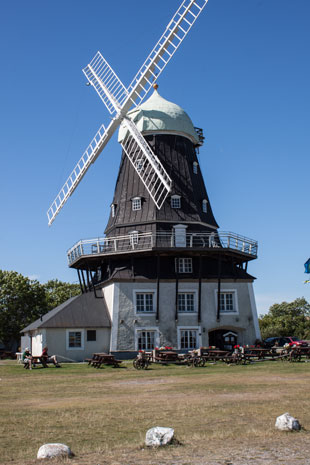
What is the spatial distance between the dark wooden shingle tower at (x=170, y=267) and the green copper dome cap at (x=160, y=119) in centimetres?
8

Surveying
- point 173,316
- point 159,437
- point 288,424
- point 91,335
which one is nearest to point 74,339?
point 91,335

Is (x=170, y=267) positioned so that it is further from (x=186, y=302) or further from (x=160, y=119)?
(x=160, y=119)

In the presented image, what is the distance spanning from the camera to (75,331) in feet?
107

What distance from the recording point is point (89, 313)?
33625mm

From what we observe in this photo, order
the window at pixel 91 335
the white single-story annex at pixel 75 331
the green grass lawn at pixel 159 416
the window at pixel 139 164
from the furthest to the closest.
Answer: the window at pixel 139 164 < the window at pixel 91 335 < the white single-story annex at pixel 75 331 < the green grass lawn at pixel 159 416

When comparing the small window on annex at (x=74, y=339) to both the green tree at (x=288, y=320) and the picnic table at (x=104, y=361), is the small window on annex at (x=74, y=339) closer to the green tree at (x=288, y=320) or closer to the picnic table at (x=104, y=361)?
the picnic table at (x=104, y=361)

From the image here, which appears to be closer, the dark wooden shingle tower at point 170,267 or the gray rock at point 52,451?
the gray rock at point 52,451

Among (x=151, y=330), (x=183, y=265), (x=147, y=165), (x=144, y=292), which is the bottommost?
(x=151, y=330)

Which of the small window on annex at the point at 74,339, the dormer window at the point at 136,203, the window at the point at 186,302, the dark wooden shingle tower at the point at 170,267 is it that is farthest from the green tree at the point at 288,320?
the small window on annex at the point at 74,339

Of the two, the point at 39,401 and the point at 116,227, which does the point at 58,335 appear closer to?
the point at 116,227

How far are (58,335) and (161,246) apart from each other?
27.8ft

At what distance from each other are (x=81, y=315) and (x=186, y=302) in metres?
6.79

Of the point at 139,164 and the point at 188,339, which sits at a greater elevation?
the point at 139,164

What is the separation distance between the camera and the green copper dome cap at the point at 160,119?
37438 millimetres
